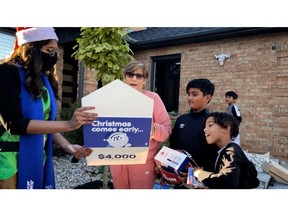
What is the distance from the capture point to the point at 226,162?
1493 millimetres

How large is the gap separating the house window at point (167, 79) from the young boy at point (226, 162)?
4781 mm

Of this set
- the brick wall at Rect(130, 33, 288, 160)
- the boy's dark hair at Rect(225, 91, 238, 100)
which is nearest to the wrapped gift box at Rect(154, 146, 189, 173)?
the brick wall at Rect(130, 33, 288, 160)

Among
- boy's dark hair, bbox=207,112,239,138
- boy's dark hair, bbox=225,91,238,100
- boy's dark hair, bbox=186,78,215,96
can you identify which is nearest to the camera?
boy's dark hair, bbox=207,112,239,138

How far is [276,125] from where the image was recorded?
3.96m

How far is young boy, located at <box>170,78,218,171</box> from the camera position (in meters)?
1.67

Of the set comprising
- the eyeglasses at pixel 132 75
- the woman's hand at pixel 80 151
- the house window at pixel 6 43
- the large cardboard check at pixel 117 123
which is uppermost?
the house window at pixel 6 43

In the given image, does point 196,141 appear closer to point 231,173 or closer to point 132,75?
point 231,173

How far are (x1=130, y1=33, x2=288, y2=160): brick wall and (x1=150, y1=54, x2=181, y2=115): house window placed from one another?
25cm

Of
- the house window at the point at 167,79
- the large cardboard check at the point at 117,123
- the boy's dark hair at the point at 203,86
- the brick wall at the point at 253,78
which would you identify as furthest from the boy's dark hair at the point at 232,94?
the large cardboard check at the point at 117,123

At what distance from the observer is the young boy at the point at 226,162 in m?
1.47

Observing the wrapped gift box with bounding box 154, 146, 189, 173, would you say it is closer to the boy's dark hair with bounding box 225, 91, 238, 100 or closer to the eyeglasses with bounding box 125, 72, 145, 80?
the eyeglasses with bounding box 125, 72, 145, 80

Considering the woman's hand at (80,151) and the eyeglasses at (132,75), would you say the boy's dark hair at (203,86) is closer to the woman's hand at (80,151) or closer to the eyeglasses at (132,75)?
→ the eyeglasses at (132,75)

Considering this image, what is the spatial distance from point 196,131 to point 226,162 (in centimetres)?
28
